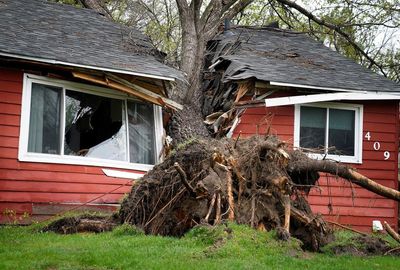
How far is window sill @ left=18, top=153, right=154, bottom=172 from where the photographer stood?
11.3 meters

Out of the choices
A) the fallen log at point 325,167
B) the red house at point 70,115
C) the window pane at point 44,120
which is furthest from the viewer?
the window pane at point 44,120

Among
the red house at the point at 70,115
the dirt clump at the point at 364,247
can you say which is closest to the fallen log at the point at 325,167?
the dirt clump at the point at 364,247

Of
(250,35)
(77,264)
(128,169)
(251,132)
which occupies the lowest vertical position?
(77,264)

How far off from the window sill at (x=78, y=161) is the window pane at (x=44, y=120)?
0.13 meters

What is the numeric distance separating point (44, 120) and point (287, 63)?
21.9ft

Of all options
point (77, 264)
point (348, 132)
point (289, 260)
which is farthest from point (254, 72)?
point (77, 264)

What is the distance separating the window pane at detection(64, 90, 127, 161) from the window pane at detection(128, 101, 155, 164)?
220mm

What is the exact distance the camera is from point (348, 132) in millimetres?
14875

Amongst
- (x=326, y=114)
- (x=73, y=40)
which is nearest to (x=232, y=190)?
(x=73, y=40)

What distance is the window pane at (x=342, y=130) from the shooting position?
48.3 ft

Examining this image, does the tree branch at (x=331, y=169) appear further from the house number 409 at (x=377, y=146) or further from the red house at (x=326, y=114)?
the house number 409 at (x=377, y=146)

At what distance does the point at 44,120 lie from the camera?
1158 centimetres

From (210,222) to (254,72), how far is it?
587 centimetres

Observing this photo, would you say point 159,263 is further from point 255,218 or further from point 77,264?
point 255,218
